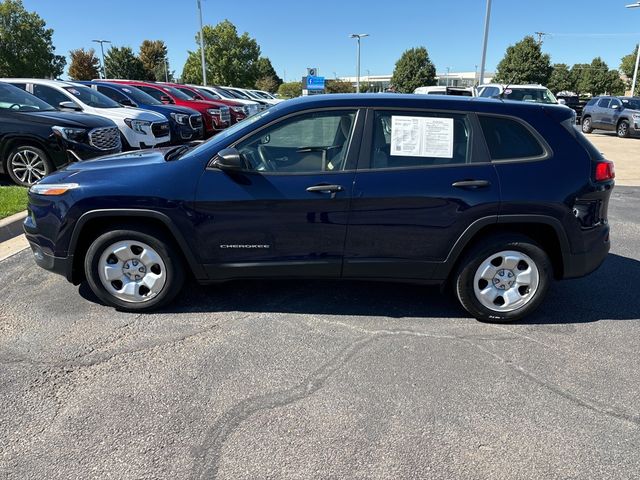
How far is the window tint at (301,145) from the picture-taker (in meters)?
3.54

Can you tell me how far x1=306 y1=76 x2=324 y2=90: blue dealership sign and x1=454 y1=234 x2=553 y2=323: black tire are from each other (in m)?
36.4

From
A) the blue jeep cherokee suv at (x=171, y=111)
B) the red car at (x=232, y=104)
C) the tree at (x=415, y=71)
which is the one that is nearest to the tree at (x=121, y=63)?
the tree at (x=415, y=71)

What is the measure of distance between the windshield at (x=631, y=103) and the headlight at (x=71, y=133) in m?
20.4

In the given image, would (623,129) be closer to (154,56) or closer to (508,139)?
(508,139)


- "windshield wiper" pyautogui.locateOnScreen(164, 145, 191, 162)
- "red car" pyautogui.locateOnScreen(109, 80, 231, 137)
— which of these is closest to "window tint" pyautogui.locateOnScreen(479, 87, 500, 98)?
"red car" pyautogui.locateOnScreen(109, 80, 231, 137)

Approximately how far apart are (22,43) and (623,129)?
4846 centimetres

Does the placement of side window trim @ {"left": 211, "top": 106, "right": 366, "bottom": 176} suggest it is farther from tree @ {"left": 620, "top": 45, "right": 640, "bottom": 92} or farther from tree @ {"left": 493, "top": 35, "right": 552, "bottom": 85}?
tree @ {"left": 620, "top": 45, "right": 640, "bottom": 92}

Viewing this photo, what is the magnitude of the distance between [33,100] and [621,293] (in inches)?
345

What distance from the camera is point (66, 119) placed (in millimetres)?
7441

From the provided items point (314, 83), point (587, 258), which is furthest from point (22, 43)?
point (587, 258)

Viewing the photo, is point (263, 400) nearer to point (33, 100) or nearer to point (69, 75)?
point (33, 100)

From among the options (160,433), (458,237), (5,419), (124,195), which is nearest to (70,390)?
(5,419)

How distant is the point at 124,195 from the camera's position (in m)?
3.46

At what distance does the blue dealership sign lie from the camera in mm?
38000
